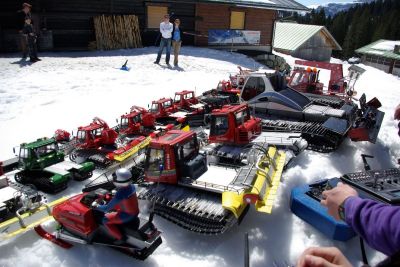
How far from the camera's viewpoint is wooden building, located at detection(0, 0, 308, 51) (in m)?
18.8

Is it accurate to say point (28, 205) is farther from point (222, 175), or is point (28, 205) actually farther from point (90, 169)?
point (222, 175)

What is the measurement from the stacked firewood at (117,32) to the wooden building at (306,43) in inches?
684

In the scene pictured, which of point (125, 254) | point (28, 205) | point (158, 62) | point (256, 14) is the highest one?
point (256, 14)

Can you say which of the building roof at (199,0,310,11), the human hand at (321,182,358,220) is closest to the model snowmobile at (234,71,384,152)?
the human hand at (321,182,358,220)

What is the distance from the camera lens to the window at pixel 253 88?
12.5m

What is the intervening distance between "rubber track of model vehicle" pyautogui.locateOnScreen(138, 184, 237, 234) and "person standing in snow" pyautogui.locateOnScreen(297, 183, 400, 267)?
158 inches

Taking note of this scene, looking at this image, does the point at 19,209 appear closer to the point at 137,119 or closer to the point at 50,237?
the point at 50,237

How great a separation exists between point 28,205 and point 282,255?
481 centimetres

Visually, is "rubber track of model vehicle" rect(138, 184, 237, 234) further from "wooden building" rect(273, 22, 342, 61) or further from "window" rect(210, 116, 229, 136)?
"wooden building" rect(273, 22, 342, 61)

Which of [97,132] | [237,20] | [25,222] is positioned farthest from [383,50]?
[25,222]

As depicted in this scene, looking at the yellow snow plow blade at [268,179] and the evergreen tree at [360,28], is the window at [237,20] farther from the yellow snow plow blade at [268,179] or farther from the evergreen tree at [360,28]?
the evergreen tree at [360,28]

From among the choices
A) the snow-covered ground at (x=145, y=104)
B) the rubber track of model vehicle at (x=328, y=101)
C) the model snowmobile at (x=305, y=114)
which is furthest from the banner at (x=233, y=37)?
the model snowmobile at (x=305, y=114)

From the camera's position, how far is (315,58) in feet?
117

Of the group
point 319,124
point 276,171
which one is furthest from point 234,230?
point 319,124
